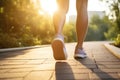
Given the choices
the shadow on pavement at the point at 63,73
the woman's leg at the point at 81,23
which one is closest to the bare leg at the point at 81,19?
the woman's leg at the point at 81,23

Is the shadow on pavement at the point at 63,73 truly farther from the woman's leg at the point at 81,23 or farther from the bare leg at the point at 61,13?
the woman's leg at the point at 81,23

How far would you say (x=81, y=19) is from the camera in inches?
212

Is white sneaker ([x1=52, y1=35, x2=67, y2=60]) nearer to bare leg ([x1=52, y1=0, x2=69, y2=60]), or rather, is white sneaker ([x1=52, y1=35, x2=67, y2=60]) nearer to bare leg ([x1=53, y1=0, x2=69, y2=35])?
bare leg ([x1=52, y1=0, x2=69, y2=60])

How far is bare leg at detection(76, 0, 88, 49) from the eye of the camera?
5.30 meters

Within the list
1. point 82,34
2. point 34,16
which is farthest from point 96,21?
point 82,34

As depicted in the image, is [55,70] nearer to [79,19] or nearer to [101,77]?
[101,77]

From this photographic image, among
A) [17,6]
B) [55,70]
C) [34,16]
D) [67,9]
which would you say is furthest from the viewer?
[34,16]

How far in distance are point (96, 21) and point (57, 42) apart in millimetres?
100719

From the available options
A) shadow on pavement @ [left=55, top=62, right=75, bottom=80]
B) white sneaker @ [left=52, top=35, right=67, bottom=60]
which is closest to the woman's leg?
white sneaker @ [left=52, top=35, right=67, bottom=60]

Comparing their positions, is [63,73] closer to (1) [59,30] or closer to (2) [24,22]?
(1) [59,30]

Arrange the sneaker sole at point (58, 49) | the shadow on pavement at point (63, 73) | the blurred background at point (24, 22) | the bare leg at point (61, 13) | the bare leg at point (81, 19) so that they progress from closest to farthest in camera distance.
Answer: the shadow on pavement at point (63, 73) → the sneaker sole at point (58, 49) → the bare leg at point (61, 13) → the bare leg at point (81, 19) → the blurred background at point (24, 22)

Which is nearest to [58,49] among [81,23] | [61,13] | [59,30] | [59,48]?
[59,48]

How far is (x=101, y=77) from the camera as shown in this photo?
343cm

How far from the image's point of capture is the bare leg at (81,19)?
5.30 meters
